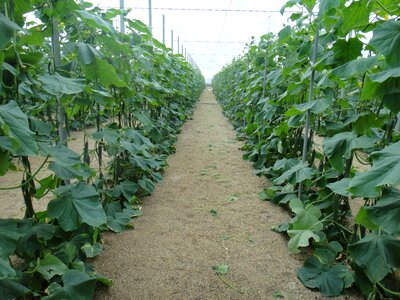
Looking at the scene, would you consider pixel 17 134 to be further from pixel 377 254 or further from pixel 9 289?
pixel 377 254

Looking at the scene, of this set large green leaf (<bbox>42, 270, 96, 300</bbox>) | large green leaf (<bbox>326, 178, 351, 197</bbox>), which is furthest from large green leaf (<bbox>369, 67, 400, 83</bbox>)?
large green leaf (<bbox>42, 270, 96, 300</bbox>)

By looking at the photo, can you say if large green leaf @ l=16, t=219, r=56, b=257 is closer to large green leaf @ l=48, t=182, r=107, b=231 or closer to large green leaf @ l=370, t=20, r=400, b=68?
large green leaf @ l=48, t=182, r=107, b=231

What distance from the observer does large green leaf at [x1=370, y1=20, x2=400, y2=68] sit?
129cm

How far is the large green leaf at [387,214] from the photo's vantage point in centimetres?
131

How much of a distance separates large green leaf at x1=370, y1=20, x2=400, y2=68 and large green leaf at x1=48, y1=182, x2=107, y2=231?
1482 mm

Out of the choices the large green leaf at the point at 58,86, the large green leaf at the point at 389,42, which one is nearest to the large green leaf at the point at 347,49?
the large green leaf at the point at 389,42

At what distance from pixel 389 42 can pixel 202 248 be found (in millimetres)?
1822

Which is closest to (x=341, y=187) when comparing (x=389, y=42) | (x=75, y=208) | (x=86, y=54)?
(x=389, y=42)

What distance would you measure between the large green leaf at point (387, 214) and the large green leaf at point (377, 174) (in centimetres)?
18

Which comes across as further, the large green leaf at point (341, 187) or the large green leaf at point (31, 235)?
the large green leaf at point (341, 187)

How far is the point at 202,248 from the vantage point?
2.48 meters

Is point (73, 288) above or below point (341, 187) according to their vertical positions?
below

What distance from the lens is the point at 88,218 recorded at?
66.2 inches

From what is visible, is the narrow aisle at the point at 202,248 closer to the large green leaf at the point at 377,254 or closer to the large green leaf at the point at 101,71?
the large green leaf at the point at 377,254
